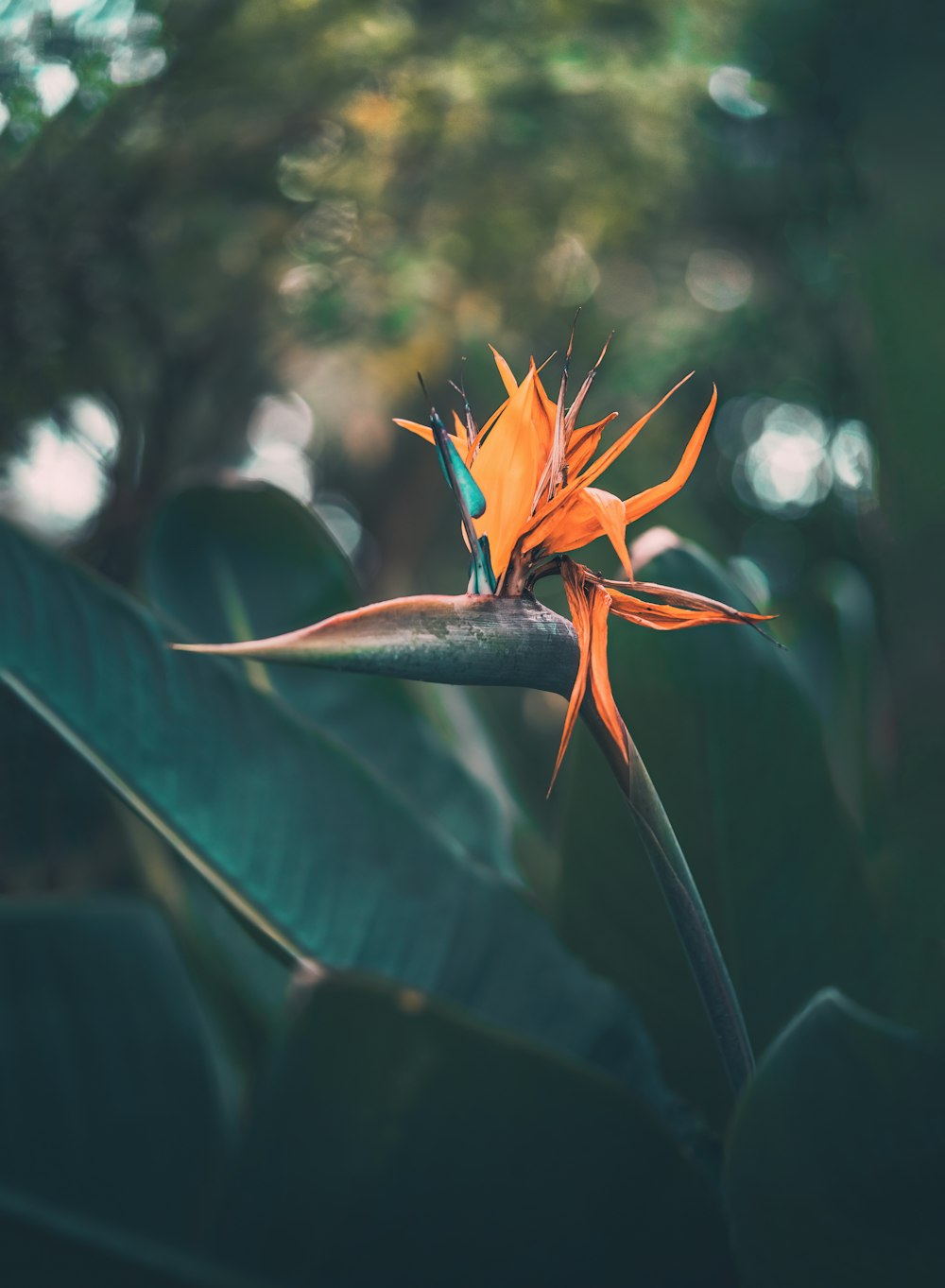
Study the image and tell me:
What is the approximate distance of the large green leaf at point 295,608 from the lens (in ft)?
2.49

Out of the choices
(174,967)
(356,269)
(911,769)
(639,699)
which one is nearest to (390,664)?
(174,967)

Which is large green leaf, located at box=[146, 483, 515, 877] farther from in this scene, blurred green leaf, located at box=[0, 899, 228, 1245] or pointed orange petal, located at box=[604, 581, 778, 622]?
pointed orange petal, located at box=[604, 581, 778, 622]

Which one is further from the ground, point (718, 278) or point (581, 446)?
point (581, 446)

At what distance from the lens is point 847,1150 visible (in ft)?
1.28

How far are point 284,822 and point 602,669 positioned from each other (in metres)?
0.30

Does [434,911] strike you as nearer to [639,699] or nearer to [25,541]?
[639,699]

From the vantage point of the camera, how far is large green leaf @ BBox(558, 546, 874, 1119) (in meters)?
0.57

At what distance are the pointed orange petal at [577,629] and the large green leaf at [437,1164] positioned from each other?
137mm

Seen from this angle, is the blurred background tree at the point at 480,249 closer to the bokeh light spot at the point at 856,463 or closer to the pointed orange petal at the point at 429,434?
the bokeh light spot at the point at 856,463

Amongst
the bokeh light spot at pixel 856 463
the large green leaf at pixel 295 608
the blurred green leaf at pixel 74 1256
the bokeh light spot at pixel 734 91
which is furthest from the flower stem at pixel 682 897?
the bokeh light spot at pixel 734 91

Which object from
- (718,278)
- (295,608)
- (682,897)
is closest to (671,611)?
(682,897)

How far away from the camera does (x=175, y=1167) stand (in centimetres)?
42

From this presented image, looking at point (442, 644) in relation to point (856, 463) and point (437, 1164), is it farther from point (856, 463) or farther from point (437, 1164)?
point (856, 463)

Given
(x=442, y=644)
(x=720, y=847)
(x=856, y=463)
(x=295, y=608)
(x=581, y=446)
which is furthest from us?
(x=856, y=463)
